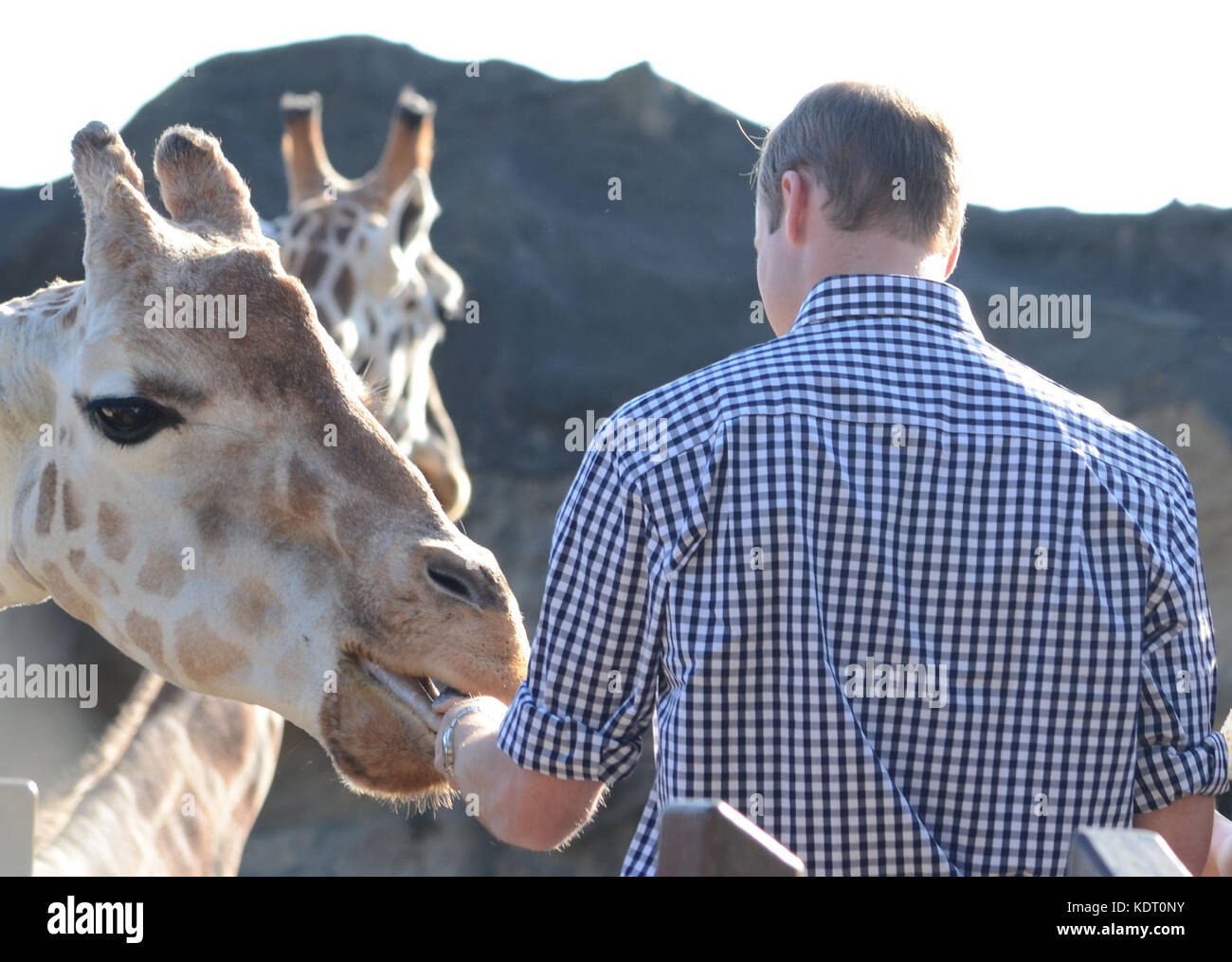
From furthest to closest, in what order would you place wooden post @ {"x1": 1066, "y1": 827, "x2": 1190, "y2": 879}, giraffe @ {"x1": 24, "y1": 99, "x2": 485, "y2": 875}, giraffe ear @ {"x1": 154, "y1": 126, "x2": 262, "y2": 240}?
giraffe @ {"x1": 24, "y1": 99, "x2": 485, "y2": 875} < giraffe ear @ {"x1": 154, "y1": 126, "x2": 262, "y2": 240} < wooden post @ {"x1": 1066, "y1": 827, "x2": 1190, "y2": 879}

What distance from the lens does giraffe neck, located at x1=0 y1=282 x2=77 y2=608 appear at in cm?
215

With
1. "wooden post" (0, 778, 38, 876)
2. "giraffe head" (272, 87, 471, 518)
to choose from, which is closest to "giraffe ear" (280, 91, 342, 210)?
"giraffe head" (272, 87, 471, 518)

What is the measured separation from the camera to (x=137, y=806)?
2615 mm

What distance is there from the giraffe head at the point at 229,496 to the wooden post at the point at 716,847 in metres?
0.89

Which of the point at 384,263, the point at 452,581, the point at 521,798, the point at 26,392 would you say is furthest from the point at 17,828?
→ the point at 384,263

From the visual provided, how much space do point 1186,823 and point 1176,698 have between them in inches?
6.2

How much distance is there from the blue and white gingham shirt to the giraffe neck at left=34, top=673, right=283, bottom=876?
1443 millimetres

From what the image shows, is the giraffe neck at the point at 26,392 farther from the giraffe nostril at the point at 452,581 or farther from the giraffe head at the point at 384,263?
the giraffe head at the point at 384,263

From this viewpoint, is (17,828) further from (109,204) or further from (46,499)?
(109,204)

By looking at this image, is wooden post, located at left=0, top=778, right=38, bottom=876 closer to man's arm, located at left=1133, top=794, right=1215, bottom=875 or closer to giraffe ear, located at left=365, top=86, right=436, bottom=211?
man's arm, located at left=1133, top=794, right=1215, bottom=875

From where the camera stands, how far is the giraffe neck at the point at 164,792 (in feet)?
8.05

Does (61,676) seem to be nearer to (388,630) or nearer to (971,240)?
(388,630)
